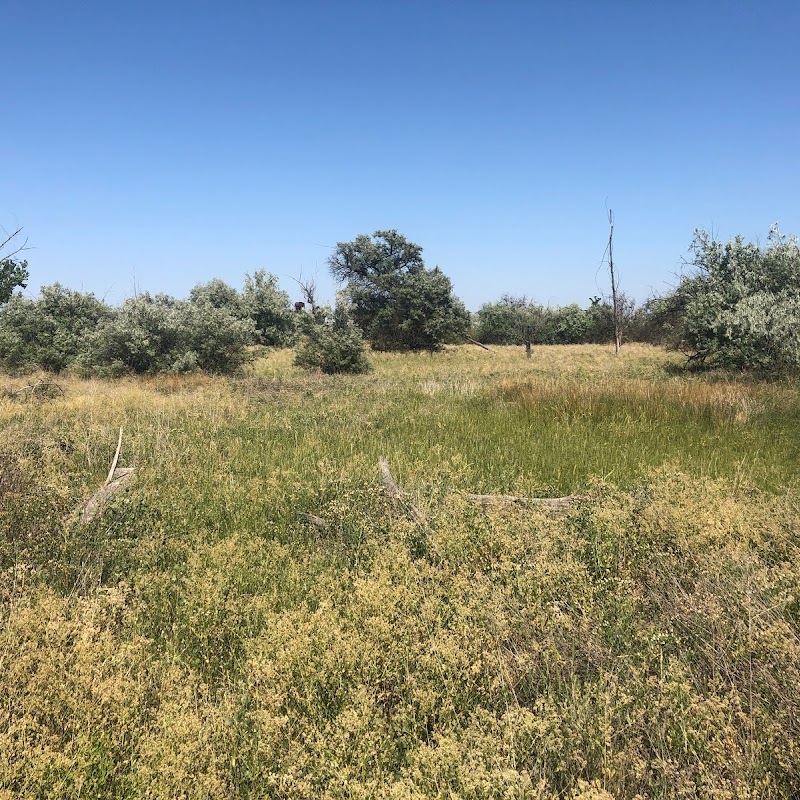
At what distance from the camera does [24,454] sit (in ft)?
21.3

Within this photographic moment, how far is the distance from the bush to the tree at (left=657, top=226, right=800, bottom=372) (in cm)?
1273

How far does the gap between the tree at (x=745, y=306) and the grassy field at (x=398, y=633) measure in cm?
1011

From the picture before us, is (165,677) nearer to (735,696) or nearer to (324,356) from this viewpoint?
(735,696)

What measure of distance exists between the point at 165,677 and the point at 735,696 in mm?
2797

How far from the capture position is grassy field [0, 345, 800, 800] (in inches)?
82.7

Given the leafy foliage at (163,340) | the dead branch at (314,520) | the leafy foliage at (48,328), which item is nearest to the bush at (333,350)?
the leafy foliage at (163,340)

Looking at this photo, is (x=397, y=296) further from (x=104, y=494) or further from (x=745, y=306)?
(x=104, y=494)

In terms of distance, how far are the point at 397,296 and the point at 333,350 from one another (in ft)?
43.1

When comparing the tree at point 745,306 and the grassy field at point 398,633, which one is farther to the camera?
the tree at point 745,306

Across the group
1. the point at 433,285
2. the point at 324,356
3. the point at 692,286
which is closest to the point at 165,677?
the point at 324,356

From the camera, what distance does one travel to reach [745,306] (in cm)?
1534

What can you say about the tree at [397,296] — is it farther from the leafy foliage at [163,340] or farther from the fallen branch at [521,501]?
the fallen branch at [521,501]

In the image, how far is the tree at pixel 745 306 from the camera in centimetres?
1433

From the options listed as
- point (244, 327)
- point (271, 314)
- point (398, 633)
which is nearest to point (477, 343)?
point (271, 314)
